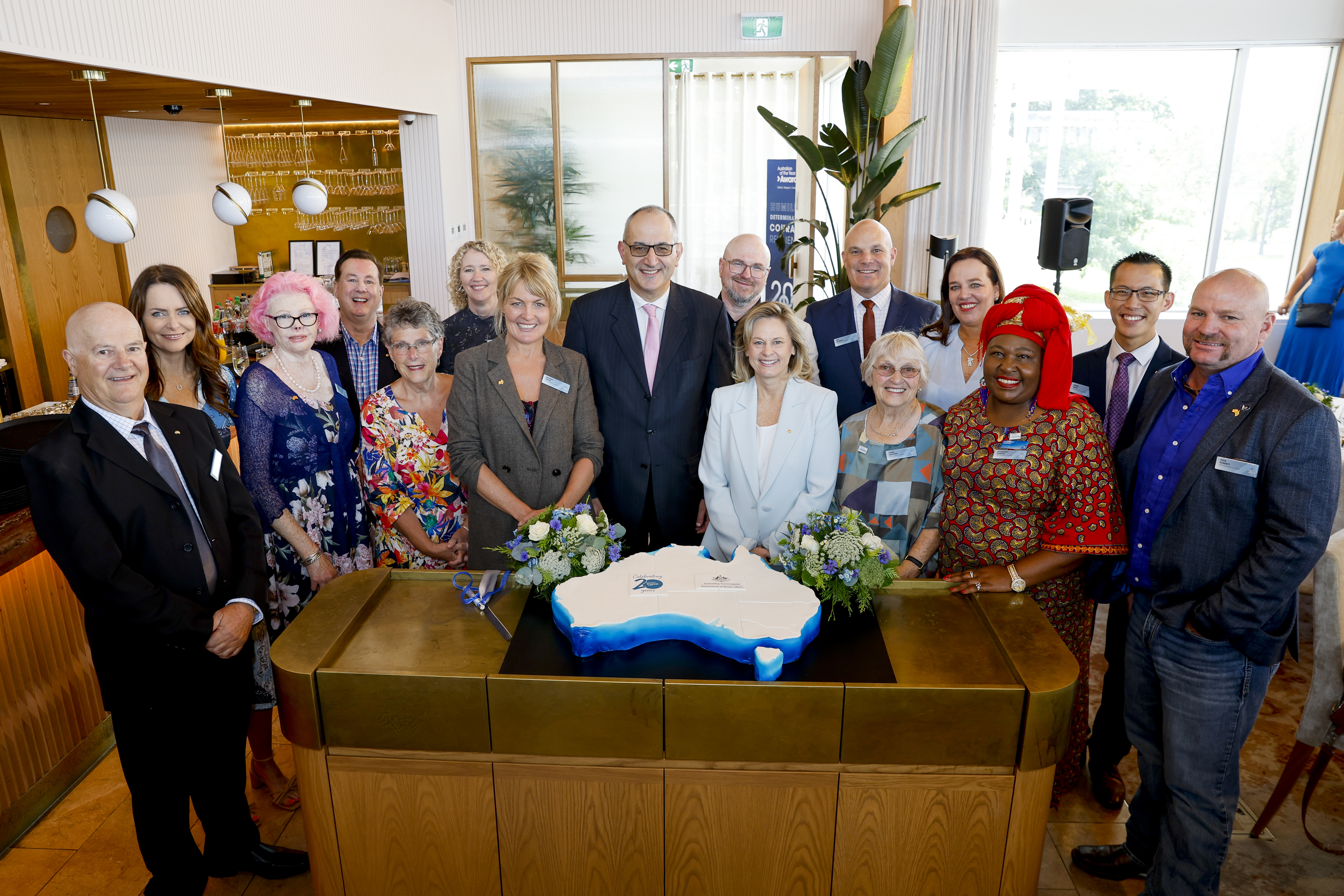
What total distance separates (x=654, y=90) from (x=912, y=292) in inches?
118

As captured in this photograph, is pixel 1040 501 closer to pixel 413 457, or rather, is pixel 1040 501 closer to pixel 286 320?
pixel 413 457

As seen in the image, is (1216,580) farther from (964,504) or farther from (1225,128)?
(1225,128)

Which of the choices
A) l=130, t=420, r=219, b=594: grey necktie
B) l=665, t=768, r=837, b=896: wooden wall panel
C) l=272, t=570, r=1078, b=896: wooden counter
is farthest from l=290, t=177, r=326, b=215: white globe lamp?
l=665, t=768, r=837, b=896: wooden wall panel

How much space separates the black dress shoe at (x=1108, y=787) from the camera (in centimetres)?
303

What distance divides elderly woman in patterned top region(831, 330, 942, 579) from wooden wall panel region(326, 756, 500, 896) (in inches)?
58.9

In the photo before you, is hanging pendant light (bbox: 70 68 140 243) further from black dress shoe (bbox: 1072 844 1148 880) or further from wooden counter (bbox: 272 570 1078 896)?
black dress shoe (bbox: 1072 844 1148 880)

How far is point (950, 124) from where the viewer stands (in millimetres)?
7414

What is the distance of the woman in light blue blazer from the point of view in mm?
2926

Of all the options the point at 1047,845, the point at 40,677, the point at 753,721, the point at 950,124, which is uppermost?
the point at 950,124

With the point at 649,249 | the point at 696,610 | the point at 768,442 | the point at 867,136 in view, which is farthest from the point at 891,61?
the point at 696,610

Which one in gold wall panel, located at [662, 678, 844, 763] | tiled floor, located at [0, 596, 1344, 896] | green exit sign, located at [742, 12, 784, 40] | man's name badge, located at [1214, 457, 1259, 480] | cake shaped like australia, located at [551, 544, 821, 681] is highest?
green exit sign, located at [742, 12, 784, 40]

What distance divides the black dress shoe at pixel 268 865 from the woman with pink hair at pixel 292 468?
1.11ft

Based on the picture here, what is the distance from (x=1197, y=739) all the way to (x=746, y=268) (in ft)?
8.76

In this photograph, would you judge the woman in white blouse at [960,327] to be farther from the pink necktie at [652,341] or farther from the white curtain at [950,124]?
the white curtain at [950,124]
